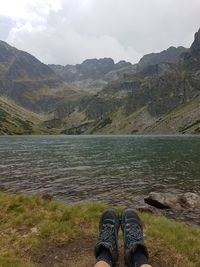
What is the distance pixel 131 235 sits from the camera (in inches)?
435

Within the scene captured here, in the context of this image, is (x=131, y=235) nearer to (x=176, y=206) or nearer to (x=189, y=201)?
(x=176, y=206)

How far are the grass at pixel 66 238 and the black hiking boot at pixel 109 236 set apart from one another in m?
1.38

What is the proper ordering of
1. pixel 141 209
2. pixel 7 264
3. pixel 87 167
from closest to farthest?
pixel 7 264
pixel 141 209
pixel 87 167

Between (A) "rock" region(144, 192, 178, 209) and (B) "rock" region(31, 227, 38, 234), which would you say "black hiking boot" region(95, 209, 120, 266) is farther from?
(A) "rock" region(144, 192, 178, 209)

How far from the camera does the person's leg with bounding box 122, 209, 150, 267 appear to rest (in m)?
9.98

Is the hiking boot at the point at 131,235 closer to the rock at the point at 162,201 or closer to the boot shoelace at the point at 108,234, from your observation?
the boot shoelace at the point at 108,234

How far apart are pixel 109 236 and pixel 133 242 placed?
91cm

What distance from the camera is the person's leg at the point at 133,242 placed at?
998 centimetres

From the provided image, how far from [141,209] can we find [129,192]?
1272 cm

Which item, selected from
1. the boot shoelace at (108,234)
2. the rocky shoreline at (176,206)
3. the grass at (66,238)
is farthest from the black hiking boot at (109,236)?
the rocky shoreline at (176,206)

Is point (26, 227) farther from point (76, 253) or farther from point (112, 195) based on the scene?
point (112, 195)

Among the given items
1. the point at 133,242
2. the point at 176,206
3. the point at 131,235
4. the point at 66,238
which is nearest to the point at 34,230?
the point at 66,238

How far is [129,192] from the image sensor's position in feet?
122

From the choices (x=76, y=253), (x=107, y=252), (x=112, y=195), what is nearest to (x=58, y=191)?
(x=112, y=195)
